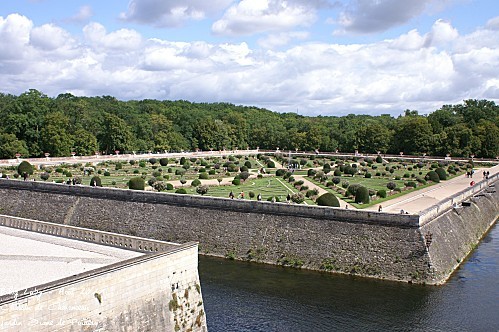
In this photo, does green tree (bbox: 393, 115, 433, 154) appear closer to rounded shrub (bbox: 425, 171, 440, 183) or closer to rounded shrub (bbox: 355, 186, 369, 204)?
rounded shrub (bbox: 425, 171, 440, 183)

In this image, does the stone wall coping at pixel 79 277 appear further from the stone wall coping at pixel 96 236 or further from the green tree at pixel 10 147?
the green tree at pixel 10 147

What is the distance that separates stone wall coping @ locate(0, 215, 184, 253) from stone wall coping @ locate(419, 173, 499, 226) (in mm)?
13747

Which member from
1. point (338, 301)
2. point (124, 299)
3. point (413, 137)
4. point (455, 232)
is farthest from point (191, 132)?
point (124, 299)

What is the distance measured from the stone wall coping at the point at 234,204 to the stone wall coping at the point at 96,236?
32.7ft

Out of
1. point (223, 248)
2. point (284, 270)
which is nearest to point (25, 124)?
point (223, 248)

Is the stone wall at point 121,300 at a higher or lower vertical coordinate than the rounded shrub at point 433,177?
lower

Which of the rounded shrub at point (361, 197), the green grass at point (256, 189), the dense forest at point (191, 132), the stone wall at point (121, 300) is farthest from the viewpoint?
the dense forest at point (191, 132)

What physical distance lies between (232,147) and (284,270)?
70332 millimetres

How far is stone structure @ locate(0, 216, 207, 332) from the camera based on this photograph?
12.7 m

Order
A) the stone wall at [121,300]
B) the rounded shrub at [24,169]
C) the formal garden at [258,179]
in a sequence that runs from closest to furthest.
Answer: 1. the stone wall at [121,300]
2. the formal garden at [258,179]
3. the rounded shrub at [24,169]

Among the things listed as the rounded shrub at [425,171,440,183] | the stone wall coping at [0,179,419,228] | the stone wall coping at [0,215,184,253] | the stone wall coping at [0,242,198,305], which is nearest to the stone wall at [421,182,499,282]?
the stone wall coping at [0,179,419,228]

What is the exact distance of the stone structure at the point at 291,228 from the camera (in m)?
26.1

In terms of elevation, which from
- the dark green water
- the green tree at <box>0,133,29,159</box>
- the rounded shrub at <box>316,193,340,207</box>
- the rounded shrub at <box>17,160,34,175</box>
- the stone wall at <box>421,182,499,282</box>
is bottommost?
the dark green water

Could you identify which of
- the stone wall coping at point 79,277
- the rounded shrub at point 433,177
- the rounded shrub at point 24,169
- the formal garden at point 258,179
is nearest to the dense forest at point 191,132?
the formal garden at point 258,179
